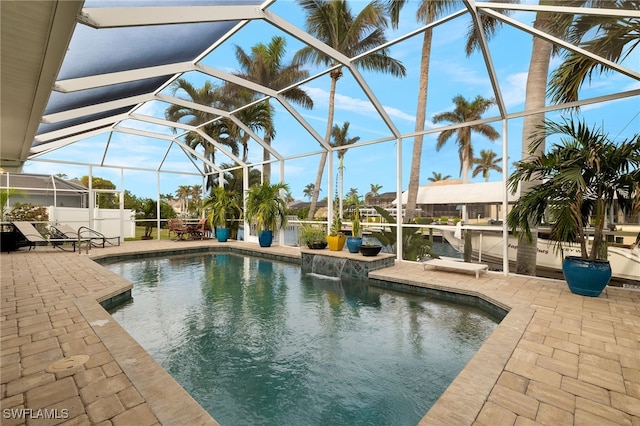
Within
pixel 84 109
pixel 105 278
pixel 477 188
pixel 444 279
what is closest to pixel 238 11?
pixel 84 109

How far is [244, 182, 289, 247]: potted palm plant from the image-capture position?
1119 cm

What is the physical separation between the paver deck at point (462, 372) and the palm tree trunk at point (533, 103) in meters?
1.80

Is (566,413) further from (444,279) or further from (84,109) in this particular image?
(84,109)

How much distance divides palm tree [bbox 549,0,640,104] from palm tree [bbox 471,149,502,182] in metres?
30.4

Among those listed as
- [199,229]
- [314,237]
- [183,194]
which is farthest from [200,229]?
[183,194]

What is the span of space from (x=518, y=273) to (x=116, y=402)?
7241 millimetres

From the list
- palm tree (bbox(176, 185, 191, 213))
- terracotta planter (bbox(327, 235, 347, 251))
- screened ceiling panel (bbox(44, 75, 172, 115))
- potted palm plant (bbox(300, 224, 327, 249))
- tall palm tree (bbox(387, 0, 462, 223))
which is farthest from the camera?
palm tree (bbox(176, 185, 191, 213))

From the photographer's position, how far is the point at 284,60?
10.4m

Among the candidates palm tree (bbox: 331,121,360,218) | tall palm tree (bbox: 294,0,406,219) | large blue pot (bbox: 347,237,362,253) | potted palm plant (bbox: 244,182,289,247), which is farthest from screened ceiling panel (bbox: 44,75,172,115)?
large blue pot (bbox: 347,237,362,253)

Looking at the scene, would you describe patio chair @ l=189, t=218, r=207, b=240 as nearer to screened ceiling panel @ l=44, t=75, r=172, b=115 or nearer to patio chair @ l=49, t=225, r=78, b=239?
patio chair @ l=49, t=225, r=78, b=239

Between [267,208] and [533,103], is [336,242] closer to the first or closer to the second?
[267,208]

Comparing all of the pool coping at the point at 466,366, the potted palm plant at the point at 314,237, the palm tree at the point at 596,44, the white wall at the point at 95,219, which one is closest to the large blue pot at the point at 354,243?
the potted palm plant at the point at 314,237

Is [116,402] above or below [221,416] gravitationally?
above

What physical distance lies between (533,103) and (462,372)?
19.6ft
